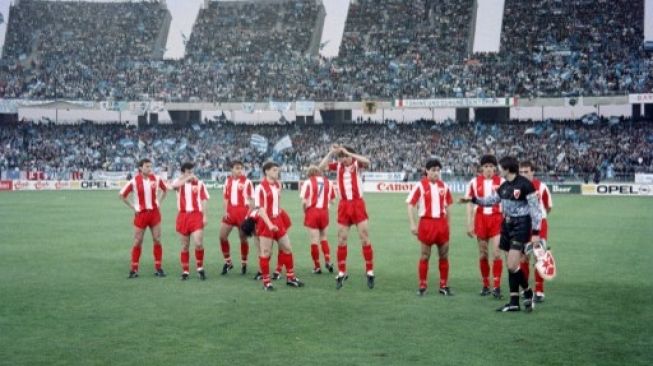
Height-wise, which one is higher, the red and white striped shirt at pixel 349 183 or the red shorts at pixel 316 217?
the red and white striped shirt at pixel 349 183

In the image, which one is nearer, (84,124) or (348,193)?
(348,193)

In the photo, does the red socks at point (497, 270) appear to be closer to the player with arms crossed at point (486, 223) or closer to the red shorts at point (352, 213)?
the player with arms crossed at point (486, 223)

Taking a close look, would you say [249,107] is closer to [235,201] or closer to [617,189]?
[617,189]

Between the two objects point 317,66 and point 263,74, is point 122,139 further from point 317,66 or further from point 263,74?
point 317,66

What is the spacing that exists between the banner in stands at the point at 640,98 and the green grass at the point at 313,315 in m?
34.7

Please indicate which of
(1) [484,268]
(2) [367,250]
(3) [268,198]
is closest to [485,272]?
(1) [484,268]

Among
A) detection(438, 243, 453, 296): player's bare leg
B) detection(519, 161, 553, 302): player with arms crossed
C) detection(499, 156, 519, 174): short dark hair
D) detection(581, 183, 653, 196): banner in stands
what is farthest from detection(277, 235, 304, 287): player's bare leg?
detection(581, 183, 653, 196): banner in stands

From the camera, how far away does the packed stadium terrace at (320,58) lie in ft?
175

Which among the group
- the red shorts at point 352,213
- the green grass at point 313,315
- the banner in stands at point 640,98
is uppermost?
the banner in stands at point 640,98

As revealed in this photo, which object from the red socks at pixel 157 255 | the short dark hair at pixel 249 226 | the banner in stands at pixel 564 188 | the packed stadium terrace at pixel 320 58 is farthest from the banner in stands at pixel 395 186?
the short dark hair at pixel 249 226

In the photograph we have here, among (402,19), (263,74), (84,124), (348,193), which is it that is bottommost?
(348,193)

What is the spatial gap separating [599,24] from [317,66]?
2281 cm

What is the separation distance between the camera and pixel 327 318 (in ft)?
30.7

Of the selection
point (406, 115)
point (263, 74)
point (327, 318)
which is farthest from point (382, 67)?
point (327, 318)
